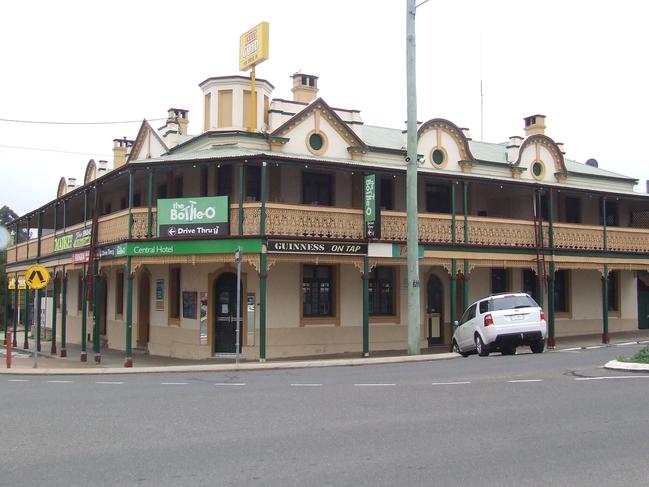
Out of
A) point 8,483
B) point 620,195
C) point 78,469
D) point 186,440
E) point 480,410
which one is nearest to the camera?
point 8,483

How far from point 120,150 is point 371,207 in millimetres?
16632

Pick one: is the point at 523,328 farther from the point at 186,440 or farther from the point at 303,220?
the point at 186,440

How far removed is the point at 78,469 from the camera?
276 inches

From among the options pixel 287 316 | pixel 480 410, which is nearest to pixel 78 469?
pixel 480 410

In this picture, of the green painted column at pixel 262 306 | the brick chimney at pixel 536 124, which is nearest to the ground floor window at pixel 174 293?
the green painted column at pixel 262 306

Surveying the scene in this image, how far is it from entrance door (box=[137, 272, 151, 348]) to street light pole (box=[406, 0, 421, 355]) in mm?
10787

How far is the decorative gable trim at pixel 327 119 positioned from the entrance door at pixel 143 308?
292 inches

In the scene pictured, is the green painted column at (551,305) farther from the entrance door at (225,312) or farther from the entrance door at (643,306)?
the entrance door at (225,312)

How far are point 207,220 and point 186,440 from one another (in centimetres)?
1255

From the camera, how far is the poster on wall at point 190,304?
76.7ft

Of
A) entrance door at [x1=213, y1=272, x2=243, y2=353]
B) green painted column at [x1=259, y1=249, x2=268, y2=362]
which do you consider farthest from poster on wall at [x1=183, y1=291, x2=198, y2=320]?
green painted column at [x1=259, y1=249, x2=268, y2=362]

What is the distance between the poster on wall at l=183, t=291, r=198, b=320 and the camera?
23.4m

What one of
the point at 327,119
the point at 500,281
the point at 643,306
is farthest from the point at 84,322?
the point at 643,306

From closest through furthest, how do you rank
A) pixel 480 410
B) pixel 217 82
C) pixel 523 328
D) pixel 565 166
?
pixel 480 410
pixel 523 328
pixel 217 82
pixel 565 166
